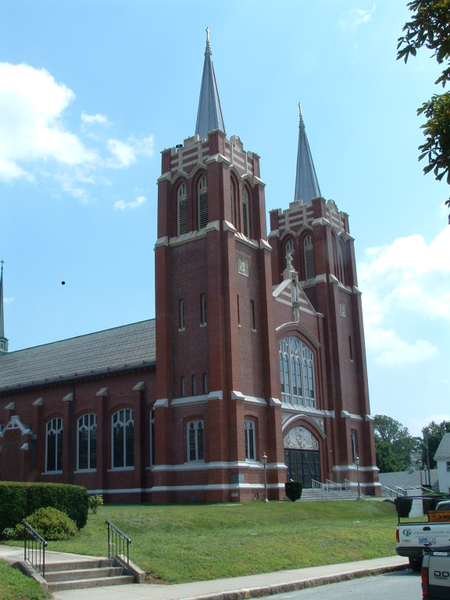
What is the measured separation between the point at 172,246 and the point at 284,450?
14.3 m

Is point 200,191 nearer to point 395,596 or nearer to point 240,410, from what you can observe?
point 240,410

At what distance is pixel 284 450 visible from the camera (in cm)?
4131

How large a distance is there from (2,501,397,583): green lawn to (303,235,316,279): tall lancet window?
2290 centimetres

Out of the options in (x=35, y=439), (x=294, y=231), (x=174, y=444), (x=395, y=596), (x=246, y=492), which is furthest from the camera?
(x=294, y=231)

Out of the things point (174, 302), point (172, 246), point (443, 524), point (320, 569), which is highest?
point (172, 246)

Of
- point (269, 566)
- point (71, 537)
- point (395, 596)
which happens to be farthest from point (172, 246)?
point (395, 596)

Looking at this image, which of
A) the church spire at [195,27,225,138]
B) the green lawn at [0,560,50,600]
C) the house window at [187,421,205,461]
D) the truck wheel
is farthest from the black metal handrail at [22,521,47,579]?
the church spire at [195,27,225,138]

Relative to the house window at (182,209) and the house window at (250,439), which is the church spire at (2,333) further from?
the house window at (250,439)

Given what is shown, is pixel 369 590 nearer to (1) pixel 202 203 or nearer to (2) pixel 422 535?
(2) pixel 422 535

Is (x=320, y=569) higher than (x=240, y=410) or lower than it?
lower

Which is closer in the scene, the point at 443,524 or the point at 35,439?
the point at 443,524

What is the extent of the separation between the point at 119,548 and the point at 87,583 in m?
2.49

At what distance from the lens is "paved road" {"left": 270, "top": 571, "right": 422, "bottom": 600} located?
42.4ft

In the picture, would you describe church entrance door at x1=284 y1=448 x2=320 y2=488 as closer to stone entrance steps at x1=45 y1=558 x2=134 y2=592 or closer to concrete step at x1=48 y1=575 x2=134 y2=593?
stone entrance steps at x1=45 y1=558 x2=134 y2=592
